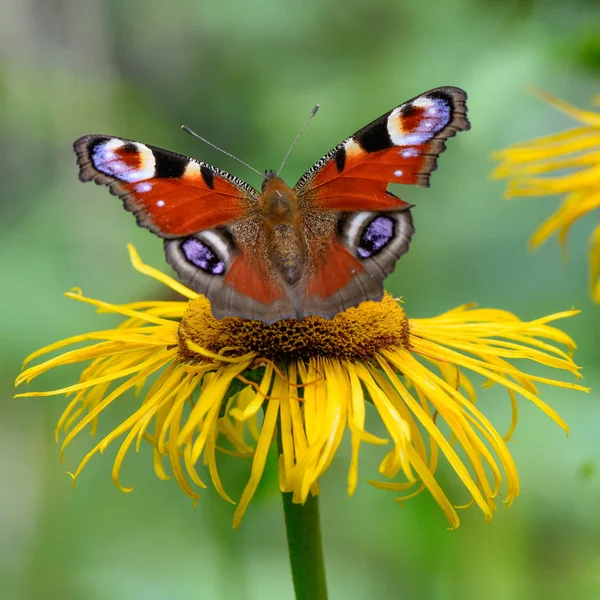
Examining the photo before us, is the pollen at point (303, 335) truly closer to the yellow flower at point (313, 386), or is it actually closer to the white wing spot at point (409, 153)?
the yellow flower at point (313, 386)

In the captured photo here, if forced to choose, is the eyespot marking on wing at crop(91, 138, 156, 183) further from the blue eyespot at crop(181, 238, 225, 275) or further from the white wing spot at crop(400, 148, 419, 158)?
the white wing spot at crop(400, 148, 419, 158)

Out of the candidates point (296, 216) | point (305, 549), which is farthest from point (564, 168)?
point (305, 549)

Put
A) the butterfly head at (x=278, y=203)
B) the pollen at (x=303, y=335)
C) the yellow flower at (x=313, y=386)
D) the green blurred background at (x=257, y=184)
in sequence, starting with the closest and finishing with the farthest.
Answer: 1. the yellow flower at (x=313, y=386)
2. the pollen at (x=303, y=335)
3. the butterfly head at (x=278, y=203)
4. the green blurred background at (x=257, y=184)

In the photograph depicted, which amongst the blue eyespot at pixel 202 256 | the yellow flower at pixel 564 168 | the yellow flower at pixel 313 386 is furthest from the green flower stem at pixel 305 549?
the yellow flower at pixel 564 168

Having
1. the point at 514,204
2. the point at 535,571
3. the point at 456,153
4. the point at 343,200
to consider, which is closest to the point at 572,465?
the point at 535,571

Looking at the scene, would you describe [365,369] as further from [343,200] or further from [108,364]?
[108,364]

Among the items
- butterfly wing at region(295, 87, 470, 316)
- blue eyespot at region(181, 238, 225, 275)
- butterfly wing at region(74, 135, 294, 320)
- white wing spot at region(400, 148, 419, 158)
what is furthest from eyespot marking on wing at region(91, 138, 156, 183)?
white wing spot at region(400, 148, 419, 158)
